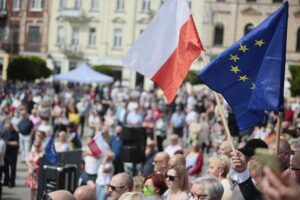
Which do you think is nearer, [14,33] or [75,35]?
[75,35]

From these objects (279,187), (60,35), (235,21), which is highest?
(235,21)

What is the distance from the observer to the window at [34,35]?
199ft

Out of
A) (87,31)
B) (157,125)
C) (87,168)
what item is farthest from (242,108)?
(87,31)

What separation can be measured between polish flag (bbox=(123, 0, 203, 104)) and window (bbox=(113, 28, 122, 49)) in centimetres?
5026

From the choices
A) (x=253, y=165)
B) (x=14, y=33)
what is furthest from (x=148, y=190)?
(x=14, y=33)

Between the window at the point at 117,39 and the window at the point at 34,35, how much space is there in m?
7.13

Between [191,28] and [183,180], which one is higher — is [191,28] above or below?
above

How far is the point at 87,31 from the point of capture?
194 feet

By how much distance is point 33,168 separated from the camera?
11375mm

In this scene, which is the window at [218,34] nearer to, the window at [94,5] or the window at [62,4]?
the window at [94,5]

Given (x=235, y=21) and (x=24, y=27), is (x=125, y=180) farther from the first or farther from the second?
(x=24, y=27)

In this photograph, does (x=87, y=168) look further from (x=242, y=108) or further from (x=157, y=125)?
(x=157, y=125)

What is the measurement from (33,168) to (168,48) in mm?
4711

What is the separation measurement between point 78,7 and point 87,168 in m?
48.1
